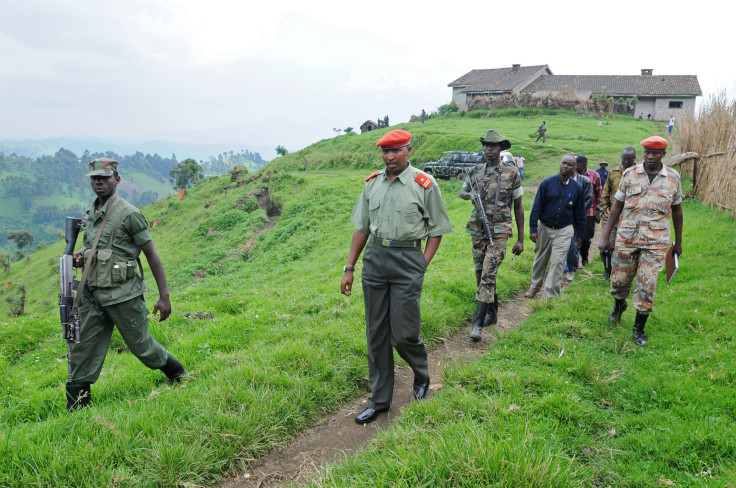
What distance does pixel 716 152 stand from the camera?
1195 cm

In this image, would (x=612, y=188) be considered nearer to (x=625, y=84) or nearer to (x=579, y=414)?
(x=579, y=414)

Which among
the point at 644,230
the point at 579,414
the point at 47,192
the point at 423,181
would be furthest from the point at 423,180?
the point at 47,192

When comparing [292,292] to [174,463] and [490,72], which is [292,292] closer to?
[174,463]

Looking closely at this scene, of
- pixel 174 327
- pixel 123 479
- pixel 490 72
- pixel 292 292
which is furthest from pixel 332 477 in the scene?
pixel 490 72

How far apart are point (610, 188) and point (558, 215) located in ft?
8.40

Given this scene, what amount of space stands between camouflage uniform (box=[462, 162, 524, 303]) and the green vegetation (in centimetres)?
71

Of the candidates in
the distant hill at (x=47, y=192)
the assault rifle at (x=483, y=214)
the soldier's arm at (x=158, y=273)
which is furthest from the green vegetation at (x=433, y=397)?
the distant hill at (x=47, y=192)

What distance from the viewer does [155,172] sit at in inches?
7274

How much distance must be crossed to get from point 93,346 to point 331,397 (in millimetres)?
2156

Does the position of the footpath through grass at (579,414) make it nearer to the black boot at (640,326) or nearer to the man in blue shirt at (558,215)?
the black boot at (640,326)

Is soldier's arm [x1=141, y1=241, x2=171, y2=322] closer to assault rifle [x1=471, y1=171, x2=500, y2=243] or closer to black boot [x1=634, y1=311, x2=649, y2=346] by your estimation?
assault rifle [x1=471, y1=171, x2=500, y2=243]

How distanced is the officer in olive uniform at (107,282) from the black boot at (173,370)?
15.1 inches

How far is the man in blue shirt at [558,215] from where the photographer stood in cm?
660

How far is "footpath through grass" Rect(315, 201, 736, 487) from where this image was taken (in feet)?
8.87
